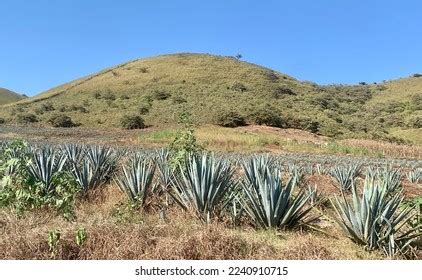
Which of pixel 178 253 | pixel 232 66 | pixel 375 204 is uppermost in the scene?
pixel 232 66

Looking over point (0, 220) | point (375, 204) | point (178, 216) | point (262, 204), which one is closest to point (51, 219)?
point (0, 220)

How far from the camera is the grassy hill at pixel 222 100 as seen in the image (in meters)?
51.8

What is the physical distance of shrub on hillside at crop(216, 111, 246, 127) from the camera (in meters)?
46.7

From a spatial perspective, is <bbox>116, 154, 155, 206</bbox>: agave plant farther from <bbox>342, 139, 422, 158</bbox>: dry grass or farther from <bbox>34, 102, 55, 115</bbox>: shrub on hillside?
<bbox>34, 102, 55, 115</bbox>: shrub on hillside

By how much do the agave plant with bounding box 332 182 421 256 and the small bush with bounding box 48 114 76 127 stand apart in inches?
1928

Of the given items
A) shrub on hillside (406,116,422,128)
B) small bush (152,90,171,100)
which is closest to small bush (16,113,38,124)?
small bush (152,90,171,100)

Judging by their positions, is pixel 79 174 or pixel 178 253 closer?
pixel 178 253

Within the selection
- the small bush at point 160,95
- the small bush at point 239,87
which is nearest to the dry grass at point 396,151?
the small bush at point 160,95

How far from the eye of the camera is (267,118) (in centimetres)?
4778

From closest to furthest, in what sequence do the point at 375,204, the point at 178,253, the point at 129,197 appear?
the point at 178,253 → the point at 375,204 → the point at 129,197
